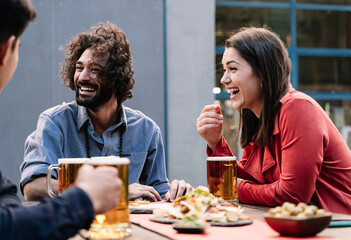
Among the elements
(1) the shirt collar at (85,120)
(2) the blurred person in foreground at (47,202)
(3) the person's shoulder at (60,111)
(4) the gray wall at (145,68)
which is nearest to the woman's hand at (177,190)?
(1) the shirt collar at (85,120)

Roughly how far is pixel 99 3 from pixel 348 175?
17.9 feet

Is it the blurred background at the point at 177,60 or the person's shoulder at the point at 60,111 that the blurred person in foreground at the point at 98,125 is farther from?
the blurred background at the point at 177,60

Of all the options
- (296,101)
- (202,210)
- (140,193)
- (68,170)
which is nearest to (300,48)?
(296,101)

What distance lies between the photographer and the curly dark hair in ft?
11.1

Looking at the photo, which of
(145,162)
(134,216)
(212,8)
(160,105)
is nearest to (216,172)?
(134,216)

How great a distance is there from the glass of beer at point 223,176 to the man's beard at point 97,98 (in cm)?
108

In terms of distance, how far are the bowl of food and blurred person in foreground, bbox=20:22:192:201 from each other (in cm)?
155

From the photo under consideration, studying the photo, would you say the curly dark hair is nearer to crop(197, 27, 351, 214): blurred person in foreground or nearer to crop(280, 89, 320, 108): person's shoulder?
crop(197, 27, 351, 214): blurred person in foreground

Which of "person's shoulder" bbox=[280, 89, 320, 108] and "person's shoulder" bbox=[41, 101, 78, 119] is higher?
"person's shoulder" bbox=[280, 89, 320, 108]

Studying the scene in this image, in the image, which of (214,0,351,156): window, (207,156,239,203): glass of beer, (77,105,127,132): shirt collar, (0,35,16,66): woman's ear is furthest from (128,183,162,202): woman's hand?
(214,0,351,156): window

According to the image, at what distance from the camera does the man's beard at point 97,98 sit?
10.3 feet

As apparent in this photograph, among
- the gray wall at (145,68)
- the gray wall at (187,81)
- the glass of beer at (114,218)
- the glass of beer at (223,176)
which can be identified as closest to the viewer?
the glass of beer at (114,218)

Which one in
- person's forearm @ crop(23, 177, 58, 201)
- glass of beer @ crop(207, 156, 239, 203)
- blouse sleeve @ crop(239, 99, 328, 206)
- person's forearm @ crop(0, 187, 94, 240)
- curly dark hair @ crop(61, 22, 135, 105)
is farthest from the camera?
curly dark hair @ crop(61, 22, 135, 105)

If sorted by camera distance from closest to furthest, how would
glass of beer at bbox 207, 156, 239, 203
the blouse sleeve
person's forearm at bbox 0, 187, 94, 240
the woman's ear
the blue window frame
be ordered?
person's forearm at bbox 0, 187, 94, 240, the woman's ear, glass of beer at bbox 207, 156, 239, 203, the blouse sleeve, the blue window frame
